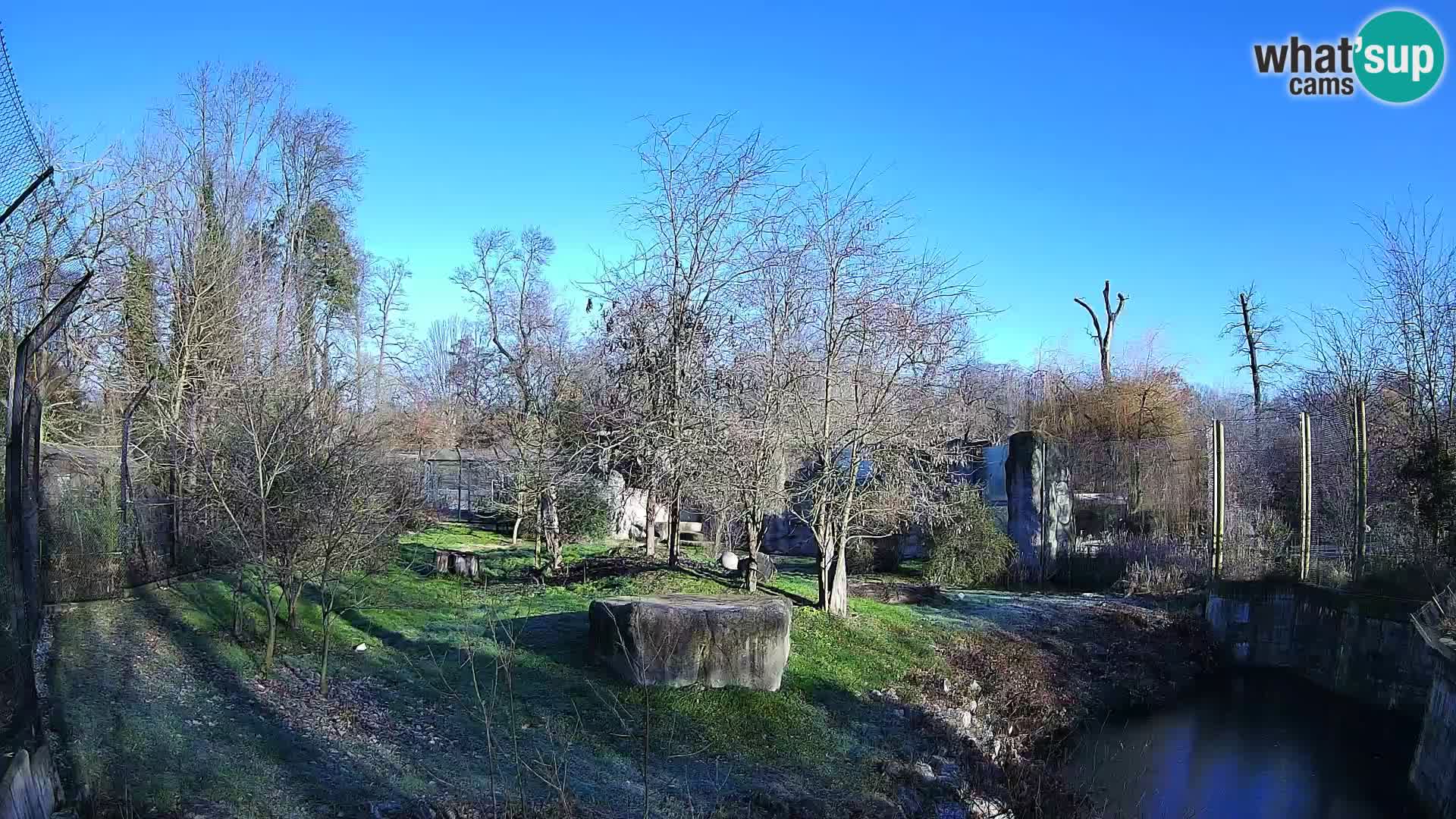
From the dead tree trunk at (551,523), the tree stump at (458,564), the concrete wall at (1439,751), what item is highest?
the dead tree trunk at (551,523)

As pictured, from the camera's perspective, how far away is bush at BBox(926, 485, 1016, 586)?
16.3 m

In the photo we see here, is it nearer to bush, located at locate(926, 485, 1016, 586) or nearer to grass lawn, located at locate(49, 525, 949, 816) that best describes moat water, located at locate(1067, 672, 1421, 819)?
grass lawn, located at locate(49, 525, 949, 816)

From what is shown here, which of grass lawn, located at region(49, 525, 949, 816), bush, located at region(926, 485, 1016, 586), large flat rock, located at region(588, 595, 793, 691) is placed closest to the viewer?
grass lawn, located at region(49, 525, 949, 816)

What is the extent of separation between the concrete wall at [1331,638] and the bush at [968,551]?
349cm

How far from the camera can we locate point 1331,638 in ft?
40.3

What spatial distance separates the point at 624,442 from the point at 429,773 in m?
6.23

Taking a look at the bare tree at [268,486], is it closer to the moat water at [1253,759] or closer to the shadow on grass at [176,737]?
the shadow on grass at [176,737]

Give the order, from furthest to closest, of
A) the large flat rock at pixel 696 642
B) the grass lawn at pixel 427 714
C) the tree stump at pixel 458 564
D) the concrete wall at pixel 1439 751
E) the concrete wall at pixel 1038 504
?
1. the concrete wall at pixel 1038 504
2. the tree stump at pixel 458 564
3. the large flat rock at pixel 696 642
4. the concrete wall at pixel 1439 751
5. the grass lawn at pixel 427 714

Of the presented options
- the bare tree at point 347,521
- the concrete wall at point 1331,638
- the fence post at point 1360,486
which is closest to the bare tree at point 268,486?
the bare tree at point 347,521

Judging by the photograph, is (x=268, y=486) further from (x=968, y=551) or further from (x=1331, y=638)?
(x=1331, y=638)

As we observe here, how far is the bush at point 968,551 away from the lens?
16.3 metres

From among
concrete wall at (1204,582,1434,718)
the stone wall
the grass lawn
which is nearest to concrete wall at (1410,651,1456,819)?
concrete wall at (1204,582,1434,718)

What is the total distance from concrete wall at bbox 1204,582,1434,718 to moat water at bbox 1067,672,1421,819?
0.28 metres

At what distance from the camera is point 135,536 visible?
11.7 meters
